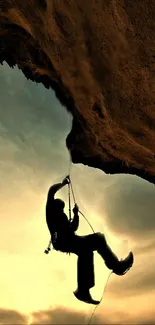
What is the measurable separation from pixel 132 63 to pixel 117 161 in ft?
13.1

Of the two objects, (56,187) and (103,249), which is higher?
(56,187)

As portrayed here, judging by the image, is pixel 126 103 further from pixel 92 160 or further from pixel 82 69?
pixel 92 160

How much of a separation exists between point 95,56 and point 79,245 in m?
3.30

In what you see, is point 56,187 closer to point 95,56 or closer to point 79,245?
point 79,245

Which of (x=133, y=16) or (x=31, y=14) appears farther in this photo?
(x=31, y=14)

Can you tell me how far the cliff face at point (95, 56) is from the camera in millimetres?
4328

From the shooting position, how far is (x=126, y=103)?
19.2 ft

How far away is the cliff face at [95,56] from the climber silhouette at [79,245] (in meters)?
1.48

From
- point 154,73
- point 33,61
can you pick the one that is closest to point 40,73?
point 33,61

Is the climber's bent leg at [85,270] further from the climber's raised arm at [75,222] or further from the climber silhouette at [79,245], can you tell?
the climber's raised arm at [75,222]

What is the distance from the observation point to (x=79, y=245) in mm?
6375

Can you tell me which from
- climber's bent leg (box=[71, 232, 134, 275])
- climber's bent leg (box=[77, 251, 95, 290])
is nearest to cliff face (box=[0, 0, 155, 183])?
climber's bent leg (box=[71, 232, 134, 275])

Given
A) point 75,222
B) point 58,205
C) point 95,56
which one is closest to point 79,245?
point 75,222

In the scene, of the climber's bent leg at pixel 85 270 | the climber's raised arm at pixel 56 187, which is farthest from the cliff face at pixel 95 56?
the climber's bent leg at pixel 85 270
